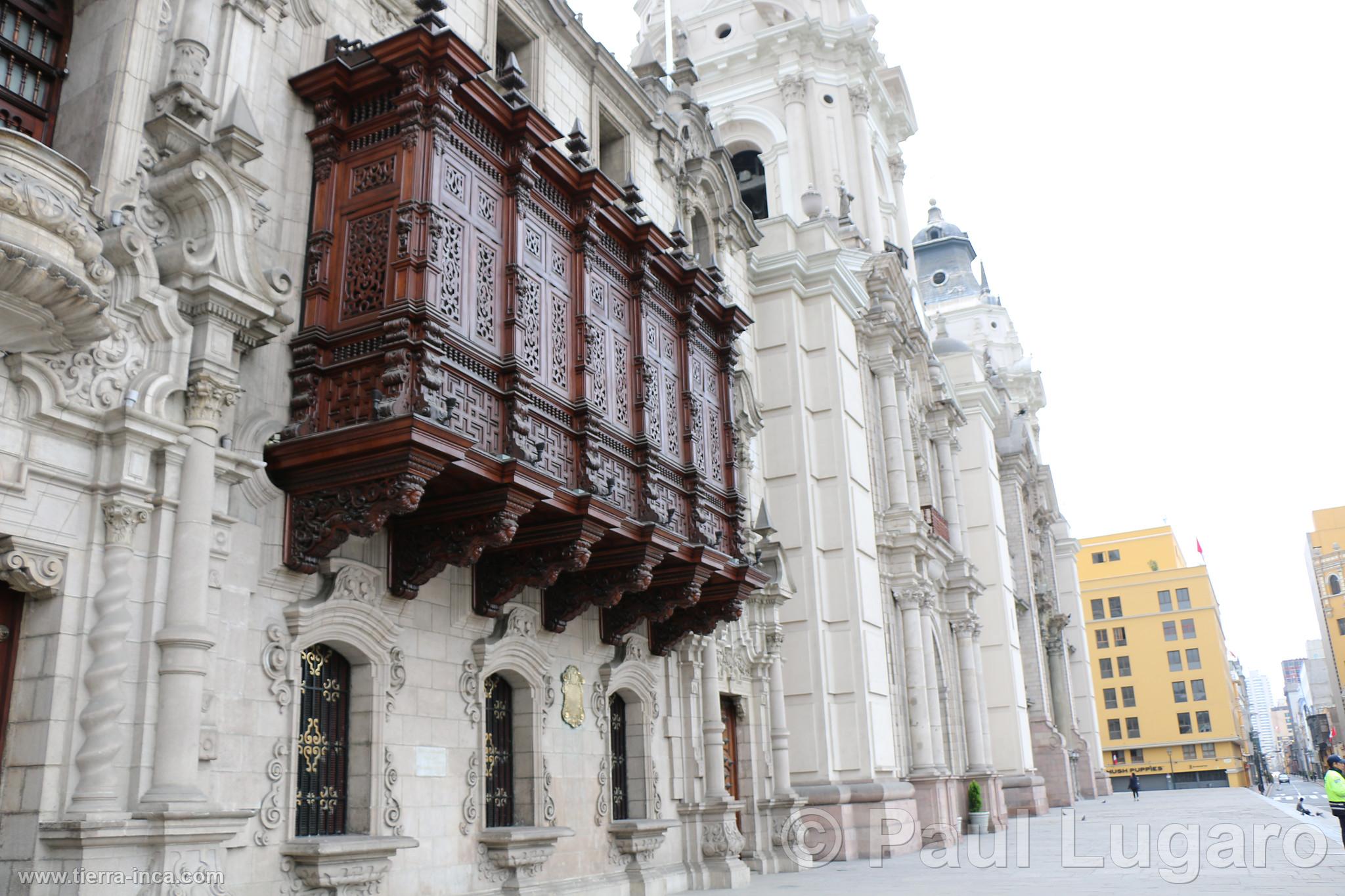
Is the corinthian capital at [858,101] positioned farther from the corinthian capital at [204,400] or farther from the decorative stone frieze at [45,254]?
the decorative stone frieze at [45,254]

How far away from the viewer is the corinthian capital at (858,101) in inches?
1240

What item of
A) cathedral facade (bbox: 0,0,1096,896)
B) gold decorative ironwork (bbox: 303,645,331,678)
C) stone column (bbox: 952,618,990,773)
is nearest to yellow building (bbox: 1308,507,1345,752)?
stone column (bbox: 952,618,990,773)

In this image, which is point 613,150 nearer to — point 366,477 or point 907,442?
point 366,477

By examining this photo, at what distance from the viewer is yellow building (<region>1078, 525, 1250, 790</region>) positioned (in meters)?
77.2

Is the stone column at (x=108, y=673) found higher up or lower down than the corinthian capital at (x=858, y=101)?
lower down

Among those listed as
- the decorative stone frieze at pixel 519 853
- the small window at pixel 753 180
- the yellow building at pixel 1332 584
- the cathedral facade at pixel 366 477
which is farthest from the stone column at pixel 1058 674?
the yellow building at pixel 1332 584

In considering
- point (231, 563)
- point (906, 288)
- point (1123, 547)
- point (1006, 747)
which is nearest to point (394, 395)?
point (231, 563)

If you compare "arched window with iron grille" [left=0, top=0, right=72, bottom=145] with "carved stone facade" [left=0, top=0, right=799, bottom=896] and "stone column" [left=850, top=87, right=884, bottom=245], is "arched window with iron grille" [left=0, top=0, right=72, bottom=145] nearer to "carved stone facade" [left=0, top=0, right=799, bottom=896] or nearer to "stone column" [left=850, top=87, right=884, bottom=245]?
"carved stone facade" [left=0, top=0, right=799, bottom=896]

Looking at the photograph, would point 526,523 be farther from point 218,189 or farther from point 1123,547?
point 1123,547

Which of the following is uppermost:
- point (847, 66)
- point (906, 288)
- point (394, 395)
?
point (847, 66)

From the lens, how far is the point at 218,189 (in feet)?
31.4

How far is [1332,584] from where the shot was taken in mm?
96938

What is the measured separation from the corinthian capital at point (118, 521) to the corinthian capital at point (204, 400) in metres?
0.96

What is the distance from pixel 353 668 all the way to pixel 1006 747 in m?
29.7
